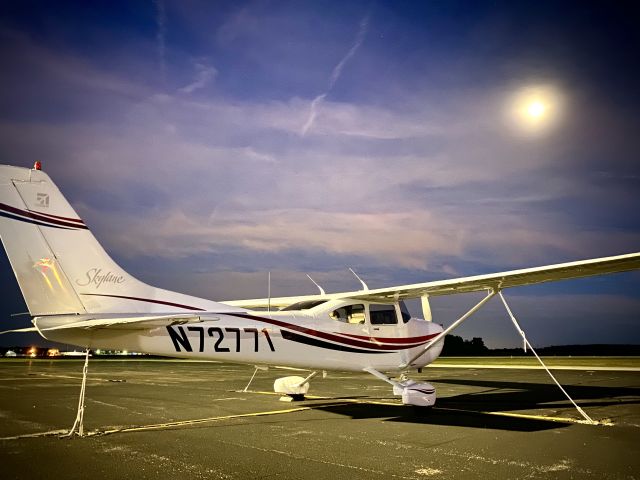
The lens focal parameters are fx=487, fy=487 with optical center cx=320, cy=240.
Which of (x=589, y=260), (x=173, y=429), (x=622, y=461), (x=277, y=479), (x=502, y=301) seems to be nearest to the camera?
(x=277, y=479)

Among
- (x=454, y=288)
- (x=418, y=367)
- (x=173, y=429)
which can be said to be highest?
(x=454, y=288)

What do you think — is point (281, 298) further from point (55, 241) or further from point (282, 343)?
point (55, 241)

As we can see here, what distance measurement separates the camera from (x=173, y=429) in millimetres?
8016

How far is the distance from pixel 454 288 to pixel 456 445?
5.04m

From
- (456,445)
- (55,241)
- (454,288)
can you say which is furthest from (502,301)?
(55,241)

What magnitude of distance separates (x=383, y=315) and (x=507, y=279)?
2.83 meters

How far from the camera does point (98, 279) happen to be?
25.5ft

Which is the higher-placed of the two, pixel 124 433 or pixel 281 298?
pixel 281 298

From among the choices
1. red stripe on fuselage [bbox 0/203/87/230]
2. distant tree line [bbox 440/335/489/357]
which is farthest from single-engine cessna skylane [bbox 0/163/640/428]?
distant tree line [bbox 440/335/489/357]

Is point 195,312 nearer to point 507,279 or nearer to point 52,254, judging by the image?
point 52,254

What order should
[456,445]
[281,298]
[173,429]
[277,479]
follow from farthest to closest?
[281,298]
[173,429]
[456,445]
[277,479]

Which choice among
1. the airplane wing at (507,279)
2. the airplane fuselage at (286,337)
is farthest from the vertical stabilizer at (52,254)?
the airplane wing at (507,279)

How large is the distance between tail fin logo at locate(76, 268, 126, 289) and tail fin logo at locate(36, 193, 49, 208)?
3.90 ft

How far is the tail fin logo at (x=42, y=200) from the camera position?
24.2ft
